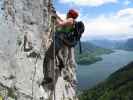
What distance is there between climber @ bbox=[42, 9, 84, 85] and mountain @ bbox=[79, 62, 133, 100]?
122251 millimetres

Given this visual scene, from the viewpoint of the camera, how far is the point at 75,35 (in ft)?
34.6

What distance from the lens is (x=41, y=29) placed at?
1098 centimetres

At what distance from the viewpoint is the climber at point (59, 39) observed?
33.5 feet

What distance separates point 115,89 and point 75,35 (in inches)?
5765

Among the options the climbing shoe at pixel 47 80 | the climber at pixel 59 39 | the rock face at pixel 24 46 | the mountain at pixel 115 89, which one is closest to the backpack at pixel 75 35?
the climber at pixel 59 39

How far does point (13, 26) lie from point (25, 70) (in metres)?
1.41

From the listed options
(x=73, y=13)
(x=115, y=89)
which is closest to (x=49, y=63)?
(x=73, y=13)

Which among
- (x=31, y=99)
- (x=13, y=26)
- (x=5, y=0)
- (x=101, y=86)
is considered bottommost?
(x=101, y=86)

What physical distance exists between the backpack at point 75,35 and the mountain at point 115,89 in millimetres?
122586

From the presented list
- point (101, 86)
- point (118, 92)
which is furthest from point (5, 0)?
point (101, 86)

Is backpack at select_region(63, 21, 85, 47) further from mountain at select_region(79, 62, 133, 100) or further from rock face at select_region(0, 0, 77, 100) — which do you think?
mountain at select_region(79, 62, 133, 100)

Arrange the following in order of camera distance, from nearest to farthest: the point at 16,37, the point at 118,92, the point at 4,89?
1. the point at 4,89
2. the point at 16,37
3. the point at 118,92

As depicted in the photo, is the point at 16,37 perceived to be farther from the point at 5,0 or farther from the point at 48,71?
the point at 48,71

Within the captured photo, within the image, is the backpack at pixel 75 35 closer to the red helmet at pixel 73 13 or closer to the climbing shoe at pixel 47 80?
the red helmet at pixel 73 13
